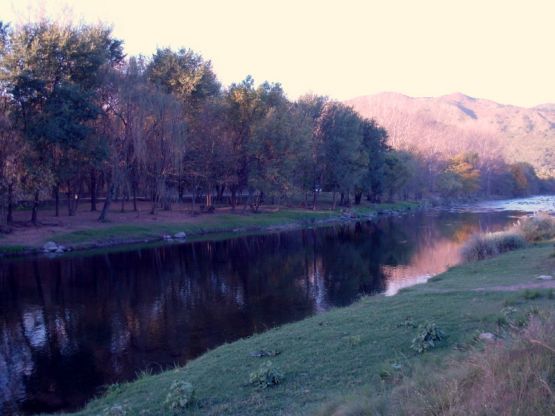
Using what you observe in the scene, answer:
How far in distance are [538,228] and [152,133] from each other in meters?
35.5

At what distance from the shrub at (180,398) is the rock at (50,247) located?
32.9 m

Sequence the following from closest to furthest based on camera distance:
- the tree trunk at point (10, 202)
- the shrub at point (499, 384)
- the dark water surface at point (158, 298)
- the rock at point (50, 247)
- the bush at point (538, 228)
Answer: the shrub at point (499, 384)
the dark water surface at point (158, 298)
the bush at point (538, 228)
the rock at point (50, 247)
the tree trunk at point (10, 202)

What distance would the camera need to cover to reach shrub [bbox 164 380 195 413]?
9672mm

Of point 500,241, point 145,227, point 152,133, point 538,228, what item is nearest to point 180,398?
point 500,241

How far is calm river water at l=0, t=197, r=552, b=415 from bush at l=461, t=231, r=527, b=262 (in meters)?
2.10

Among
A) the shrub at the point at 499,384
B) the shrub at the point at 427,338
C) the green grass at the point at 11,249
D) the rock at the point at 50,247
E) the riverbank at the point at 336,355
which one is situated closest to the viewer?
the shrub at the point at 499,384

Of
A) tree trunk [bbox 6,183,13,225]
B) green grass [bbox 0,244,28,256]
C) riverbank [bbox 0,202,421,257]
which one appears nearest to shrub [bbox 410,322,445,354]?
riverbank [bbox 0,202,421,257]

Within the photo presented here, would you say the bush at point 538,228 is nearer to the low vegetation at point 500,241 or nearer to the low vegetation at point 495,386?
the low vegetation at point 500,241

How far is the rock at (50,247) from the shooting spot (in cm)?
3919

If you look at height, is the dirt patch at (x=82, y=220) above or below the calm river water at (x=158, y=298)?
above

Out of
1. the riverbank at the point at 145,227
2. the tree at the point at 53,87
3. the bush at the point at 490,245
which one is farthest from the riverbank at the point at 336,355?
the tree at the point at 53,87

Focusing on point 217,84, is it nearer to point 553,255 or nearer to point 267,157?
point 267,157

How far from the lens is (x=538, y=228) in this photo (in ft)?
113

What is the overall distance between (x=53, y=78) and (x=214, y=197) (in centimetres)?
3448
